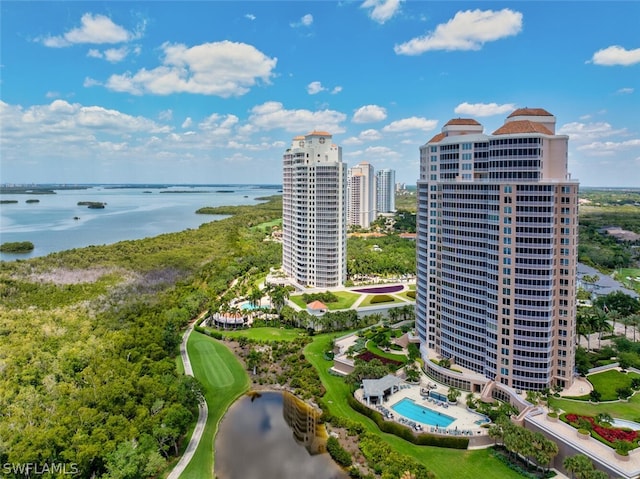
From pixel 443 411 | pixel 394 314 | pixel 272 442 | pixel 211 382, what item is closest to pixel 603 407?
pixel 443 411

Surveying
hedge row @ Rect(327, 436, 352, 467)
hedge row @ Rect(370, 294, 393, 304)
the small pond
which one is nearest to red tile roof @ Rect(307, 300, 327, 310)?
hedge row @ Rect(370, 294, 393, 304)

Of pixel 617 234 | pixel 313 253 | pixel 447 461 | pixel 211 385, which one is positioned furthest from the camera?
pixel 617 234

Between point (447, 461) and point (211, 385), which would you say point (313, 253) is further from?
point (447, 461)

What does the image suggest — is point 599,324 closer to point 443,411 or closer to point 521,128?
point 443,411

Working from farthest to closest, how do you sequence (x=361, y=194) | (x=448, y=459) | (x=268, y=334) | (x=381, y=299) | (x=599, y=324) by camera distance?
(x=361, y=194), (x=381, y=299), (x=268, y=334), (x=599, y=324), (x=448, y=459)

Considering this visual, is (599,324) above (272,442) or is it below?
above

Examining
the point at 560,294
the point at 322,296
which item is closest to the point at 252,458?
the point at 560,294

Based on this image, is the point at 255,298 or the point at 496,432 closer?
the point at 496,432
